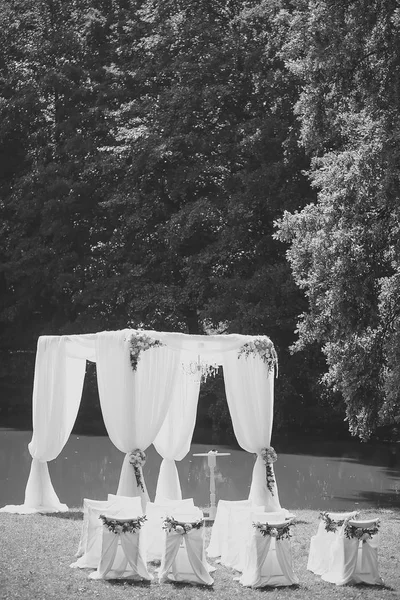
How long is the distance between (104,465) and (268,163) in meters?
9.73

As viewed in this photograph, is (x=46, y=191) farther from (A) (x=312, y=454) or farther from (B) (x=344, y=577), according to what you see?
(B) (x=344, y=577)

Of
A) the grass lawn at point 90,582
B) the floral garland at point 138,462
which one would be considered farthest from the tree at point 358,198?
the floral garland at point 138,462

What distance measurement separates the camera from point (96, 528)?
9844mm

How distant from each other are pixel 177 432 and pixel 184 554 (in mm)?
4094

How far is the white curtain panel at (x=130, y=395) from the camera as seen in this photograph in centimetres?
1172

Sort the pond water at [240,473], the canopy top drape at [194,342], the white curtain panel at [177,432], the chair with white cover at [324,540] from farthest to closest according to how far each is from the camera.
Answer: the pond water at [240,473] → the white curtain panel at [177,432] → the canopy top drape at [194,342] → the chair with white cover at [324,540]

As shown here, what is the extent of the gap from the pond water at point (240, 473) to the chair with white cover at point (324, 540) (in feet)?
22.1

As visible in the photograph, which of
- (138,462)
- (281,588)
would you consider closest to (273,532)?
(281,588)

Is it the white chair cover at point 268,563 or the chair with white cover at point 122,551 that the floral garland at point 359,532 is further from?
the chair with white cover at point 122,551

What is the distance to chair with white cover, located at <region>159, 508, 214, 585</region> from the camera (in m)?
9.45

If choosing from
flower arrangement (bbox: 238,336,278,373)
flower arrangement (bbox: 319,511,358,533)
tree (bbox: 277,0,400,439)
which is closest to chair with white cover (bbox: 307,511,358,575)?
flower arrangement (bbox: 319,511,358,533)

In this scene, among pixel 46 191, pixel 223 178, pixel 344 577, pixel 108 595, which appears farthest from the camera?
pixel 46 191

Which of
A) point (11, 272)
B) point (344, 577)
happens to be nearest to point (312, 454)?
point (11, 272)

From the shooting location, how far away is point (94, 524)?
9.89m
